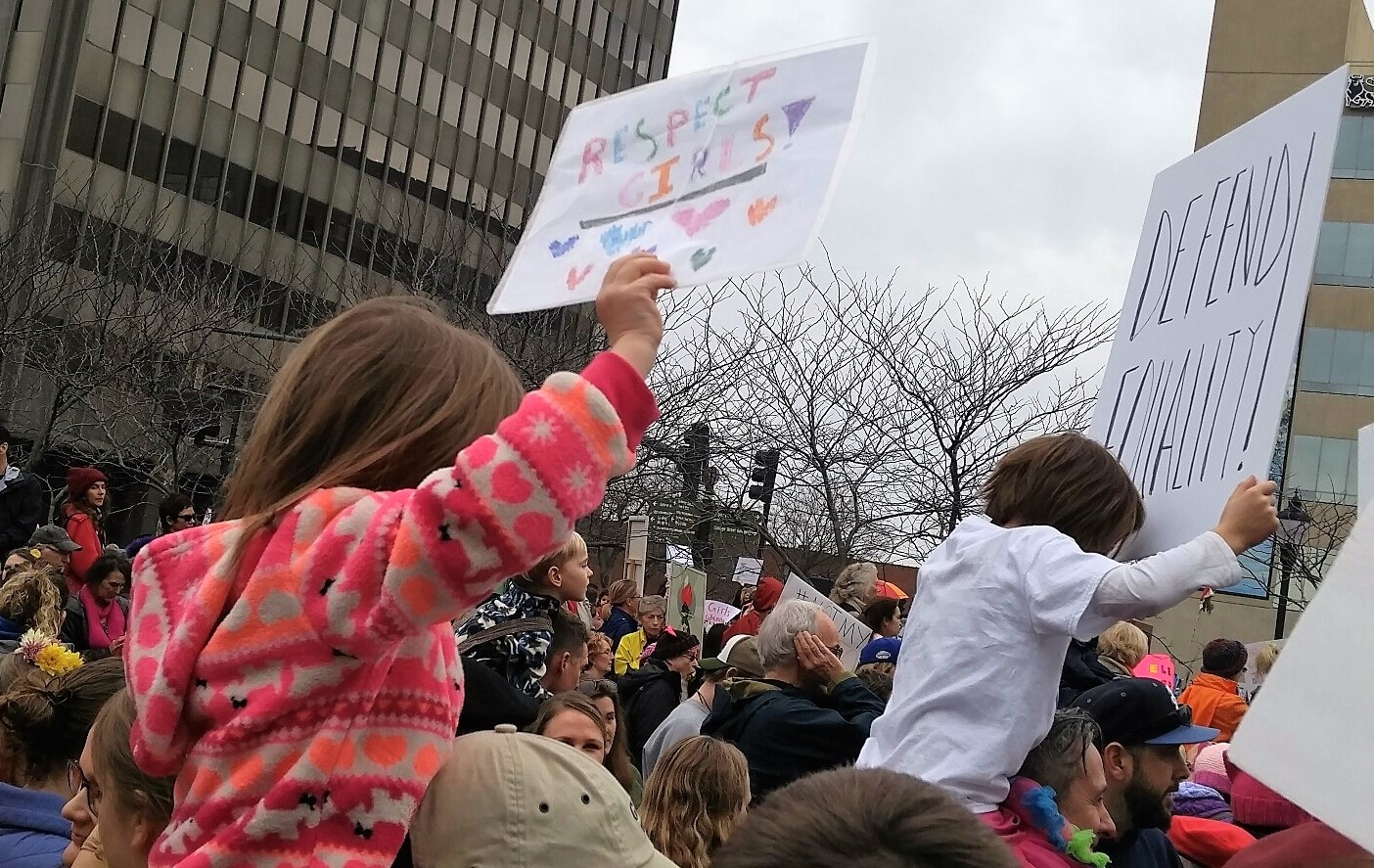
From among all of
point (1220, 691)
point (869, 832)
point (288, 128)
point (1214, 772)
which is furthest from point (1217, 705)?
point (288, 128)

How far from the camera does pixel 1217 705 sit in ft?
23.9

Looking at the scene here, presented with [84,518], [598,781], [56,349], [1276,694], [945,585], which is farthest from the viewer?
[56,349]

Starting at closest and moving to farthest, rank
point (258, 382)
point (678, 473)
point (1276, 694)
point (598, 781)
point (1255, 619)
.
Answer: point (1276, 694) → point (598, 781) → point (678, 473) → point (258, 382) → point (1255, 619)

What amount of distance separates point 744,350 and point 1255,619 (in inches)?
1271

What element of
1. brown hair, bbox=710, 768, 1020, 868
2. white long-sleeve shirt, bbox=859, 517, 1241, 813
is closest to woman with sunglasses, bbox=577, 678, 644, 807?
white long-sleeve shirt, bbox=859, 517, 1241, 813

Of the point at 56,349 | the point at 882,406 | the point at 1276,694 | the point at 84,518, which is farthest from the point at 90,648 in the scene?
the point at 56,349

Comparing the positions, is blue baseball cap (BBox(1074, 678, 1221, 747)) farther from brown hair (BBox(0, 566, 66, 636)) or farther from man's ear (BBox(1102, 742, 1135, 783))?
brown hair (BBox(0, 566, 66, 636))

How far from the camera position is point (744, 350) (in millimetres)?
17766

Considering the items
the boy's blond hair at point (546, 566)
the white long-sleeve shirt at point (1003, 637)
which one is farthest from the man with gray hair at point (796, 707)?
the white long-sleeve shirt at point (1003, 637)

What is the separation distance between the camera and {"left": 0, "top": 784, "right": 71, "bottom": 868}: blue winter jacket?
3.25m

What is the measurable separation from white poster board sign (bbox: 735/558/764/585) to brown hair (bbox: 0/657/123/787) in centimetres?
1124

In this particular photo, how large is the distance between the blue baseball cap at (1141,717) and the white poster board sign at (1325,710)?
2.44 metres

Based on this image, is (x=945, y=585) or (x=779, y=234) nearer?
(x=779, y=234)

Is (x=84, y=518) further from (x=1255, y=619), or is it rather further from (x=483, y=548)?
(x=1255, y=619)
